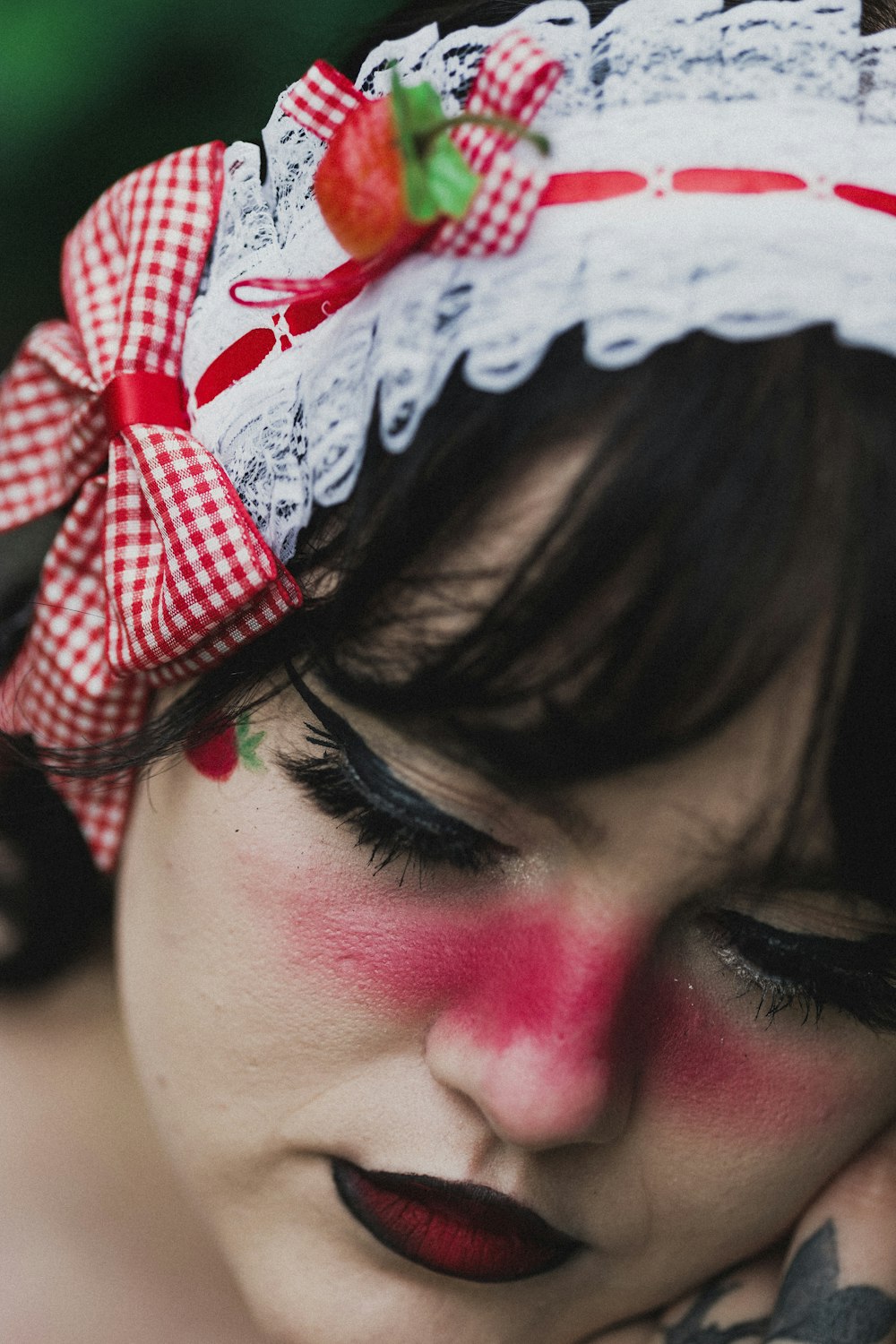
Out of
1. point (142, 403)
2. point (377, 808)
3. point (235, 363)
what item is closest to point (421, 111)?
point (235, 363)

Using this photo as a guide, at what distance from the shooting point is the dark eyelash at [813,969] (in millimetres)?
1091

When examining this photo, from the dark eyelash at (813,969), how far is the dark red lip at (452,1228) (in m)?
0.28

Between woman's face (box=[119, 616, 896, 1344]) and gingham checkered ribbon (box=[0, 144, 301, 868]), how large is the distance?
0.12 m

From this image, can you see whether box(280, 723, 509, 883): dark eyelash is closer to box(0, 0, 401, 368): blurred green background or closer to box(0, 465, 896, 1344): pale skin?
box(0, 465, 896, 1344): pale skin

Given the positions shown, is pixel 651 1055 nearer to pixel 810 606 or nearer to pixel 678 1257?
pixel 678 1257

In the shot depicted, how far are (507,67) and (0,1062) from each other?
127 cm

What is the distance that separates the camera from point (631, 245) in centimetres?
97

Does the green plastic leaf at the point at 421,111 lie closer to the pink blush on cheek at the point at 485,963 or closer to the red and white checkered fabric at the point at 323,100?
the red and white checkered fabric at the point at 323,100

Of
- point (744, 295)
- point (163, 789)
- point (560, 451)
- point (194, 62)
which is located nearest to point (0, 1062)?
point (163, 789)

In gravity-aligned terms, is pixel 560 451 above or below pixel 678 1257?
above

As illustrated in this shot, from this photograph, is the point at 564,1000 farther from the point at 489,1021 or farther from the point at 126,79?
the point at 126,79

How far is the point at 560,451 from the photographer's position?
96 cm

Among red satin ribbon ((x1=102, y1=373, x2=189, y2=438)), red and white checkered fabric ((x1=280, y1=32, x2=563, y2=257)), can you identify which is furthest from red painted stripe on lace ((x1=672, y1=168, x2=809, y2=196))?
red satin ribbon ((x1=102, y1=373, x2=189, y2=438))

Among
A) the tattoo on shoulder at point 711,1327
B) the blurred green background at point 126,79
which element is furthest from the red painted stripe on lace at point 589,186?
the tattoo on shoulder at point 711,1327
